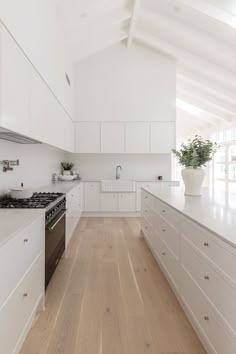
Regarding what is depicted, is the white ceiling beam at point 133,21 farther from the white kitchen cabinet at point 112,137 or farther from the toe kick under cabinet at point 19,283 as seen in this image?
the toe kick under cabinet at point 19,283

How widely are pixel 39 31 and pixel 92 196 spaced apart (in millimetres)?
3923

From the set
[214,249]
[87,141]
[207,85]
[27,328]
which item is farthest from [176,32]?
[27,328]

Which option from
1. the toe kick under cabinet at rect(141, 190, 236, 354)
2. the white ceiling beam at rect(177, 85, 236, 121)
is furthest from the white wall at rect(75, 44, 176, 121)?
the toe kick under cabinet at rect(141, 190, 236, 354)

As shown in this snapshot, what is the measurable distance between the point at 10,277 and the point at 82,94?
18.8 feet

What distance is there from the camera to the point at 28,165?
11.9ft

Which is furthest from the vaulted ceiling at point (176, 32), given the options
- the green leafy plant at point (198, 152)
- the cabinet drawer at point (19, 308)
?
the cabinet drawer at point (19, 308)

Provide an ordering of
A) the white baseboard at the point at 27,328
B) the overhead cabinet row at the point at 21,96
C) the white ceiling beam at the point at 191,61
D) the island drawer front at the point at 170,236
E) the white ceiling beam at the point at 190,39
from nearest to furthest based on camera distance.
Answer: the white baseboard at the point at 27,328
the overhead cabinet row at the point at 21,96
the island drawer front at the point at 170,236
the white ceiling beam at the point at 190,39
the white ceiling beam at the point at 191,61

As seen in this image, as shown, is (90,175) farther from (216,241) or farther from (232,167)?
(216,241)

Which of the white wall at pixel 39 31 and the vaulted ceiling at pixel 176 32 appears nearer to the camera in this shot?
the white wall at pixel 39 31

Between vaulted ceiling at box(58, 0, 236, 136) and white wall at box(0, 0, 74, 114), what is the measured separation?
0.75m

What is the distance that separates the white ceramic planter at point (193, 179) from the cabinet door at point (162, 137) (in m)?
3.35

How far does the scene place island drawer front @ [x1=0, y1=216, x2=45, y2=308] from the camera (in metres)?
1.29

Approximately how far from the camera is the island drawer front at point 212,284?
127 centimetres

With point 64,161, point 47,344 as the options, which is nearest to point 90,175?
point 64,161
